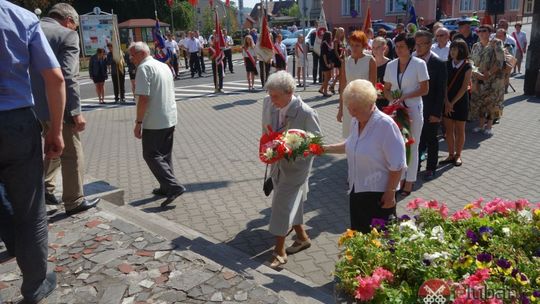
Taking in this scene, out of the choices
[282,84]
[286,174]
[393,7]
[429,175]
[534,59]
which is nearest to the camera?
[282,84]

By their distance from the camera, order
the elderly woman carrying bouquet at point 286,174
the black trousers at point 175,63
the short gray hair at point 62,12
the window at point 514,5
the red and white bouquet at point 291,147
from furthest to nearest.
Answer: the window at point 514,5 < the black trousers at point 175,63 < the short gray hair at point 62,12 < the elderly woman carrying bouquet at point 286,174 < the red and white bouquet at point 291,147

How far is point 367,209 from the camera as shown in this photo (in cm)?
379

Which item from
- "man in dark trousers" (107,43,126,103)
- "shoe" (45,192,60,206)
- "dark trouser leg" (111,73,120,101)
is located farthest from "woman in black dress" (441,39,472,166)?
"dark trouser leg" (111,73,120,101)

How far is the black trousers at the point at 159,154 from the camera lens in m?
6.03

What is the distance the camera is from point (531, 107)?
38.0ft

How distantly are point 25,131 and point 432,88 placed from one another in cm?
495

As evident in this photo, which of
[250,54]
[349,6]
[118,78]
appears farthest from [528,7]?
[118,78]

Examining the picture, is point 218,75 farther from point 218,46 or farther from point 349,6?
point 349,6

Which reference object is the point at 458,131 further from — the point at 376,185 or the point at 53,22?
the point at 53,22

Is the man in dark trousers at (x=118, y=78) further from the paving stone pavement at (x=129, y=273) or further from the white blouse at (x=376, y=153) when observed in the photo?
the white blouse at (x=376, y=153)

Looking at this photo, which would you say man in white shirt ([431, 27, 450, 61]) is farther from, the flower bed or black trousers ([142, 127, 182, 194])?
the flower bed

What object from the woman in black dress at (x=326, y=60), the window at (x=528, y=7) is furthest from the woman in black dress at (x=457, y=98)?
the window at (x=528, y=7)

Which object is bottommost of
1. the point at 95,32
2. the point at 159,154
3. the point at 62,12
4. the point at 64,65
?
the point at 159,154

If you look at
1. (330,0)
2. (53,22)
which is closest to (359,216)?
(53,22)
